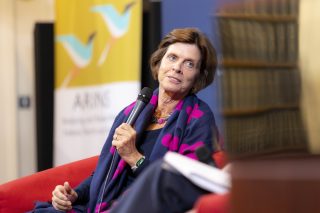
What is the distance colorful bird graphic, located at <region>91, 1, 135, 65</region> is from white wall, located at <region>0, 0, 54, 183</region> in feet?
3.65

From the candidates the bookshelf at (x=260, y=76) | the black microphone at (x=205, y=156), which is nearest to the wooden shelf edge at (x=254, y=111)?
the bookshelf at (x=260, y=76)

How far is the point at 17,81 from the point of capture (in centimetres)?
491

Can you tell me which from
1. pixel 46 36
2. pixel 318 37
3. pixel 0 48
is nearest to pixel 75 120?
pixel 46 36

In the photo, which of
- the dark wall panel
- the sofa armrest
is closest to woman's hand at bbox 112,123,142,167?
the sofa armrest

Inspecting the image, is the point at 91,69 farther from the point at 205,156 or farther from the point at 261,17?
the point at 261,17

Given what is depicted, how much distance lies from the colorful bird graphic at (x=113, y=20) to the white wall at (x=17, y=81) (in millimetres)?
1112

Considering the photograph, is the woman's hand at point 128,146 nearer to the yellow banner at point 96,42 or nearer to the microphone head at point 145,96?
the microphone head at point 145,96

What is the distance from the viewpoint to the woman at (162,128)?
7.36 ft

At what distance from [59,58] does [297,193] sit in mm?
3318

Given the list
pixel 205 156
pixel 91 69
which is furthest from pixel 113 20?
pixel 205 156

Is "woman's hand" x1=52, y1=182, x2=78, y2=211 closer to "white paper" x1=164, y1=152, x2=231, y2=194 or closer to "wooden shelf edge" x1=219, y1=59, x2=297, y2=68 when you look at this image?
"white paper" x1=164, y1=152, x2=231, y2=194

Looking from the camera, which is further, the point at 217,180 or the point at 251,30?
the point at 217,180

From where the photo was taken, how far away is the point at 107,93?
3.84 m

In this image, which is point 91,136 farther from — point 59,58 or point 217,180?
point 217,180
